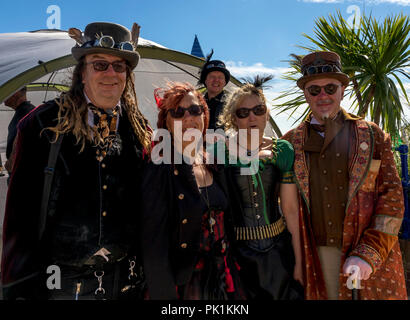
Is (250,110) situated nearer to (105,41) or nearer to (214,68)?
(105,41)

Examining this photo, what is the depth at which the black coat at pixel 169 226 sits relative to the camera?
68.0 inches

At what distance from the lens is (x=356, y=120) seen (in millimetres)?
2396

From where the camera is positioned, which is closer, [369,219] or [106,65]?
[106,65]

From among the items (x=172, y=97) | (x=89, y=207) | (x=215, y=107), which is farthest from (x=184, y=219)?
(x=215, y=107)

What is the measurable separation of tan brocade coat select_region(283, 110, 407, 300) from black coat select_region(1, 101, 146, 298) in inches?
46.7

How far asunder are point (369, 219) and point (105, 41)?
197 cm

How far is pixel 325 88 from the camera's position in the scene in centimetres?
237

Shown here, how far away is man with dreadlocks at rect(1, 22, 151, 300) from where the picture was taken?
161 cm

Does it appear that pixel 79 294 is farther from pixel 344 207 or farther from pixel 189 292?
pixel 344 207

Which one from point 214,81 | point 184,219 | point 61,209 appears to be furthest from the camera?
point 214,81

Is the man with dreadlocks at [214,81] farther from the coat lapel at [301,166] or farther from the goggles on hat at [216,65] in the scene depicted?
the coat lapel at [301,166]

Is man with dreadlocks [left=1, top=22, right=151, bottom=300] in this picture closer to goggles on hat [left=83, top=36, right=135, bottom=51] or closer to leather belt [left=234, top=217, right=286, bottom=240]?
goggles on hat [left=83, top=36, right=135, bottom=51]

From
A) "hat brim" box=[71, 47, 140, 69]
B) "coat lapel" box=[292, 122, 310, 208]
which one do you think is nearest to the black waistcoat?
"hat brim" box=[71, 47, 140, 69]

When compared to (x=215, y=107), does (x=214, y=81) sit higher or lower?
higher
